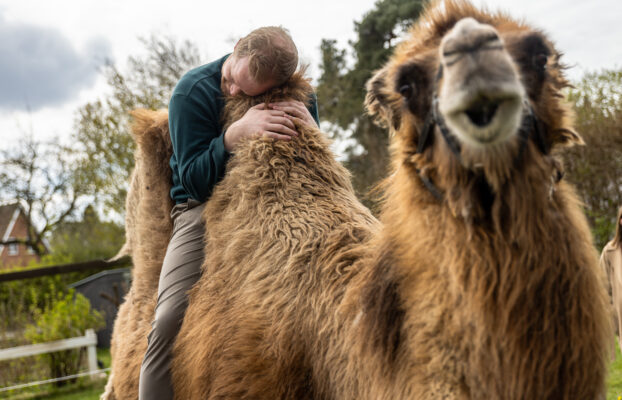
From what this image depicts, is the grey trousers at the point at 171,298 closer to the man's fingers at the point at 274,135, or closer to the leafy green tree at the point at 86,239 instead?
the man's fingers at the point at 274,135

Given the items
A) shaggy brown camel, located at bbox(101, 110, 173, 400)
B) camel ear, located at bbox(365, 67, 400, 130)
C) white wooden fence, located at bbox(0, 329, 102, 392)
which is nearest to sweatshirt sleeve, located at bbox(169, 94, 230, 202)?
shaggy brown camel, located at bbox(101, 110, 173, 400)

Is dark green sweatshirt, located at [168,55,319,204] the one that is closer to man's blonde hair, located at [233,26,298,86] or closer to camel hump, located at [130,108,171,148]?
man's blonde hair, located at [233,26,298,86]

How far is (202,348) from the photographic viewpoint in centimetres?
261

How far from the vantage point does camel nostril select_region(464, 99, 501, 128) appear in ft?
5.24

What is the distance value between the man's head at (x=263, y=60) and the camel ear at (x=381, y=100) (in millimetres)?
Answer: 854

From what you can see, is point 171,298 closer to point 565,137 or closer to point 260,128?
point 260,128

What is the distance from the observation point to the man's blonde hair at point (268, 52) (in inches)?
119

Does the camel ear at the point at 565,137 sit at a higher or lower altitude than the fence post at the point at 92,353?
higher

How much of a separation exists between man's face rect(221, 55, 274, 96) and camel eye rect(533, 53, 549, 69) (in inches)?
64.3

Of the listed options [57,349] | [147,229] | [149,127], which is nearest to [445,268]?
[147,229]

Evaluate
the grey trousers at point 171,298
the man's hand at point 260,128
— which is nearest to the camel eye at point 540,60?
the man's hand at point 260,128

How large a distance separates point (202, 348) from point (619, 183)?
11616 millimetres

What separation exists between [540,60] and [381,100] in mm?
654

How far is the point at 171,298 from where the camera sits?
9.74 feet
